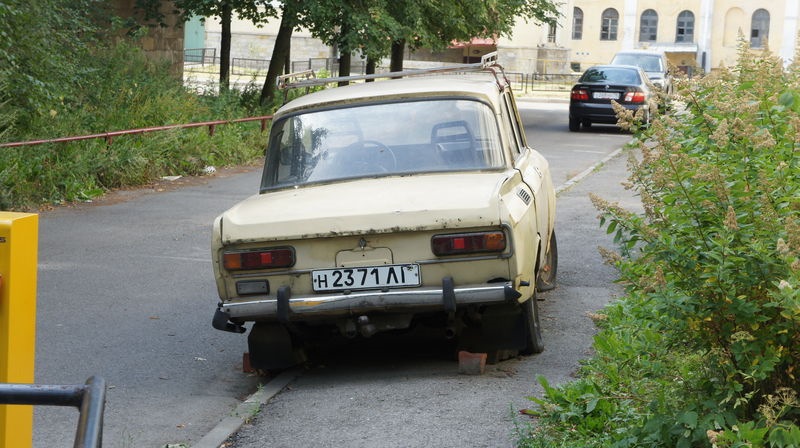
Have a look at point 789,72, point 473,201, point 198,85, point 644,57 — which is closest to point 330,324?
point 473,201

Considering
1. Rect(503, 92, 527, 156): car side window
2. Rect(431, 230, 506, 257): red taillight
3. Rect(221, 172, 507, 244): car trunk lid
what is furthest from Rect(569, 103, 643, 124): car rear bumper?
Rect(431, 230, 506, 257): red taillight

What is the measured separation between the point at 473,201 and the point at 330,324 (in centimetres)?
119

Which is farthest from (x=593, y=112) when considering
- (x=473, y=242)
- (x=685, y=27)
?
(x=685, y=27)

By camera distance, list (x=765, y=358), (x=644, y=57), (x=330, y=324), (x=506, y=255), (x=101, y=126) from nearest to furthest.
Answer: (x=765, y=358)
(x=506, y=255)
(x=330, y=324)
(x=101, y=126)
(x=644, y=57)

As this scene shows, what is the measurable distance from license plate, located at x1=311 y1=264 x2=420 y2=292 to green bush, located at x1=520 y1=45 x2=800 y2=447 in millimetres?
1446

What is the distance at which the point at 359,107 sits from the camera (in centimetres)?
812

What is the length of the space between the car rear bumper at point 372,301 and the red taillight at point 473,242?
0.62ft

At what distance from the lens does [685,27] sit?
294ft

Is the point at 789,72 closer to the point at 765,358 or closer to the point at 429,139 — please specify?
the point at 429,139

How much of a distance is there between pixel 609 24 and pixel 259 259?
288ft

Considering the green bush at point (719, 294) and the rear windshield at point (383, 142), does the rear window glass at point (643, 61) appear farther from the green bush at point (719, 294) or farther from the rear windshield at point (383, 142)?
the green bush at point (719, 294)

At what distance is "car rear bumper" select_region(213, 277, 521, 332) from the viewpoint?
6625mm

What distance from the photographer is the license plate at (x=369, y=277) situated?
6730 millimetres

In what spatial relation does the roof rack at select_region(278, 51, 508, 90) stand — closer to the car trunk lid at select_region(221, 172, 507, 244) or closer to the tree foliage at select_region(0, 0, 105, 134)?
the car trunk lid at select_region(221, 172, 507, 244)
